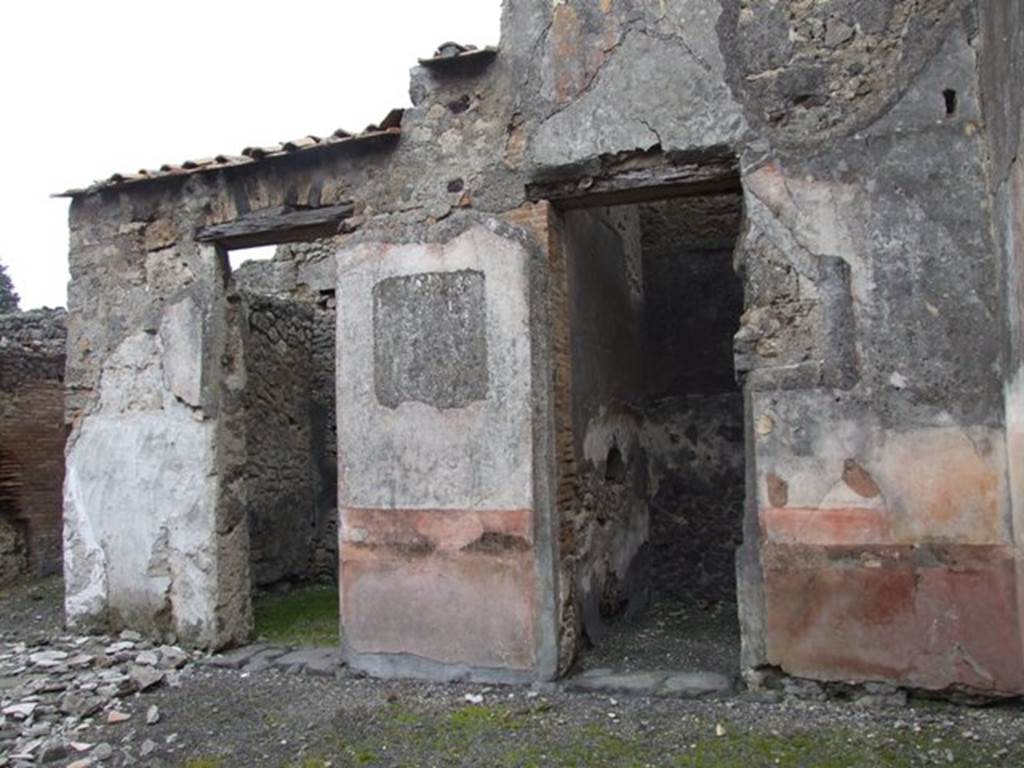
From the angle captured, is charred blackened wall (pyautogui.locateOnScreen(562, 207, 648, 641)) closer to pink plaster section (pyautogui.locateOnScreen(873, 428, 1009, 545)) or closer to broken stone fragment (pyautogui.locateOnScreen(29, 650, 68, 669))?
pink plaster section (pyautogui.locateOnScreen(873, 428, 1009, 545))

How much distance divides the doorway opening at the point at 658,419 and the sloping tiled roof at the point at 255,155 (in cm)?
121

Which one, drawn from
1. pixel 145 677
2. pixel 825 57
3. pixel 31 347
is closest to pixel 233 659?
pixel 145 677

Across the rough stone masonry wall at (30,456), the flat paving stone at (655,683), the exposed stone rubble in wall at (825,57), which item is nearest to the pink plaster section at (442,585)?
the flat paving stone at (655,683)

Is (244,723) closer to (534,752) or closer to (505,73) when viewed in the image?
(534,752)

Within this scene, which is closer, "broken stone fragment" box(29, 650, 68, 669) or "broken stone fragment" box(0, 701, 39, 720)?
"broken stone fragment" box(0, 701, 39, 720)

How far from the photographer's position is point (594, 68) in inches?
189

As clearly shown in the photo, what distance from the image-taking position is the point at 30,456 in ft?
31.2

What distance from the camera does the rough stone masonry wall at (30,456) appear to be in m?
9.25

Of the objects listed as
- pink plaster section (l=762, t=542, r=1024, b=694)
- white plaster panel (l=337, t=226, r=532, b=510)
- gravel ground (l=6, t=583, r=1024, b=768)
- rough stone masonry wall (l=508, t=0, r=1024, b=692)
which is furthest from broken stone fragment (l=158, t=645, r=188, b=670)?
pink plaster section (l=762, t=542, r=1024, b=694)

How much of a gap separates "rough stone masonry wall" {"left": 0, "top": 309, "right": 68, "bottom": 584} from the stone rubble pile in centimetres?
361

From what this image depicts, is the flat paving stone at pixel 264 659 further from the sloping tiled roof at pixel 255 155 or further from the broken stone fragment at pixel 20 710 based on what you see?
the sloping tiled roof at pixel 255 155

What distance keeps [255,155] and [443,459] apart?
7.57 feet

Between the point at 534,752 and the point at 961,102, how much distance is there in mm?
3594

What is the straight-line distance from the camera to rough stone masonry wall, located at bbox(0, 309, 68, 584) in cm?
925
